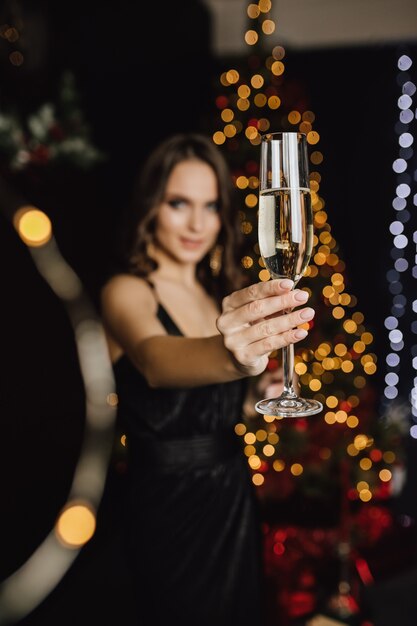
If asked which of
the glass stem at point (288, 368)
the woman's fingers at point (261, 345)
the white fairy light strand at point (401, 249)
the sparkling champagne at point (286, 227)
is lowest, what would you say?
the glass stem at point (288, 368)

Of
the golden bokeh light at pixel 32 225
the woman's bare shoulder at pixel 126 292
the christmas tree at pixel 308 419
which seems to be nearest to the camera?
the golden bokeh light at pixel 32 225

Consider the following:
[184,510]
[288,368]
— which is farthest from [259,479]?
[288,368]

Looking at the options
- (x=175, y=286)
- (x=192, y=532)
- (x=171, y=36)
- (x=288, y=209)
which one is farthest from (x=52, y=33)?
(x=288, y=209)

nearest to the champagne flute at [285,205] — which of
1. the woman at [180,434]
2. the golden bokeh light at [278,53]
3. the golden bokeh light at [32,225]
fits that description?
the golden bokeh light at [32,225]

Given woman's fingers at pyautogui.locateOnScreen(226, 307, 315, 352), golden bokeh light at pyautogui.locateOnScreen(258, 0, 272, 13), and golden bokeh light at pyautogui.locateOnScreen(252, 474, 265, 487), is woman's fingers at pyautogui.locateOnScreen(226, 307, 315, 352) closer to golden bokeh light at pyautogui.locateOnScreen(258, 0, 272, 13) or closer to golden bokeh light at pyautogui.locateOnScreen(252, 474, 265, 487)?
golden bokeh light at pyautogui.locateOnScreen(252, 474, 265, 487)

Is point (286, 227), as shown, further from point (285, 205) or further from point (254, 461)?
point (254, 461)

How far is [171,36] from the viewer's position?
182 inches

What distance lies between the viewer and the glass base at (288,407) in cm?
98

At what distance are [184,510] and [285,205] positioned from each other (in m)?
1.05

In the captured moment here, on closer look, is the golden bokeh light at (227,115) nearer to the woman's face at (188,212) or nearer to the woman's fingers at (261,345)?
the woman's face at (188,212)

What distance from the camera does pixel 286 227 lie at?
0.93m

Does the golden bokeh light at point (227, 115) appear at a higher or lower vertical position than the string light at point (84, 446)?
higher

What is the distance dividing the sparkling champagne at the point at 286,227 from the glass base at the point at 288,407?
8.2 inches

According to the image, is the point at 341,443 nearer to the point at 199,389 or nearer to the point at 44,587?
the point at 199,389
